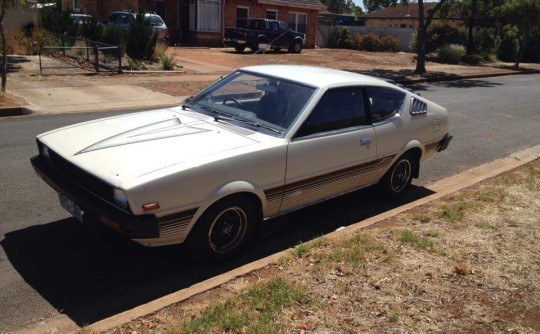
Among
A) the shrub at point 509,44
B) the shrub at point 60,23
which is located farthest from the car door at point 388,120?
the shrub at point 509,44

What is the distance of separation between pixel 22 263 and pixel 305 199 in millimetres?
2495

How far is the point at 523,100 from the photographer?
1609cm

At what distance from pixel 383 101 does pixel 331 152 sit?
1.20 meters

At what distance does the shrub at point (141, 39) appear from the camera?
18.9m

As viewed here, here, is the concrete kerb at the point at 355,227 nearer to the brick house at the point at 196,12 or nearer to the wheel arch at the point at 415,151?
the wheel arch at the point at 415,151

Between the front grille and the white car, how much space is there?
1cm

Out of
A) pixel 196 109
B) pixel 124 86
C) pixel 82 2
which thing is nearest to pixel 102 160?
pixel 196 109

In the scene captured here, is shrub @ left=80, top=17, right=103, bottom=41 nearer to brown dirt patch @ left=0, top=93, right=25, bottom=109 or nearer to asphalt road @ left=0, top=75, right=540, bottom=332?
brown dirt patch @ left=0, top=93, right=25, bottom=109

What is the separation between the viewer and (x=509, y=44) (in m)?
34.9

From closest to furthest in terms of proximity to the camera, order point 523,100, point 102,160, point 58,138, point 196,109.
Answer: point 102,160 → point 58,138 → point 196,109 → point 523,100

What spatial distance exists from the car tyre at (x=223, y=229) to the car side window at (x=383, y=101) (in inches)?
76.8

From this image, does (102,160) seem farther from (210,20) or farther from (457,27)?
(457,27)

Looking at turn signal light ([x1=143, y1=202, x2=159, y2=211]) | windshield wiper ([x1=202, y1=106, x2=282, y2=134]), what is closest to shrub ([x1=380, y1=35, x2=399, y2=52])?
windshield wiper ([x1=202, y1=106, x2=282, y2=134])

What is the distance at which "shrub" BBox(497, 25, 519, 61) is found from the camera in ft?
113
